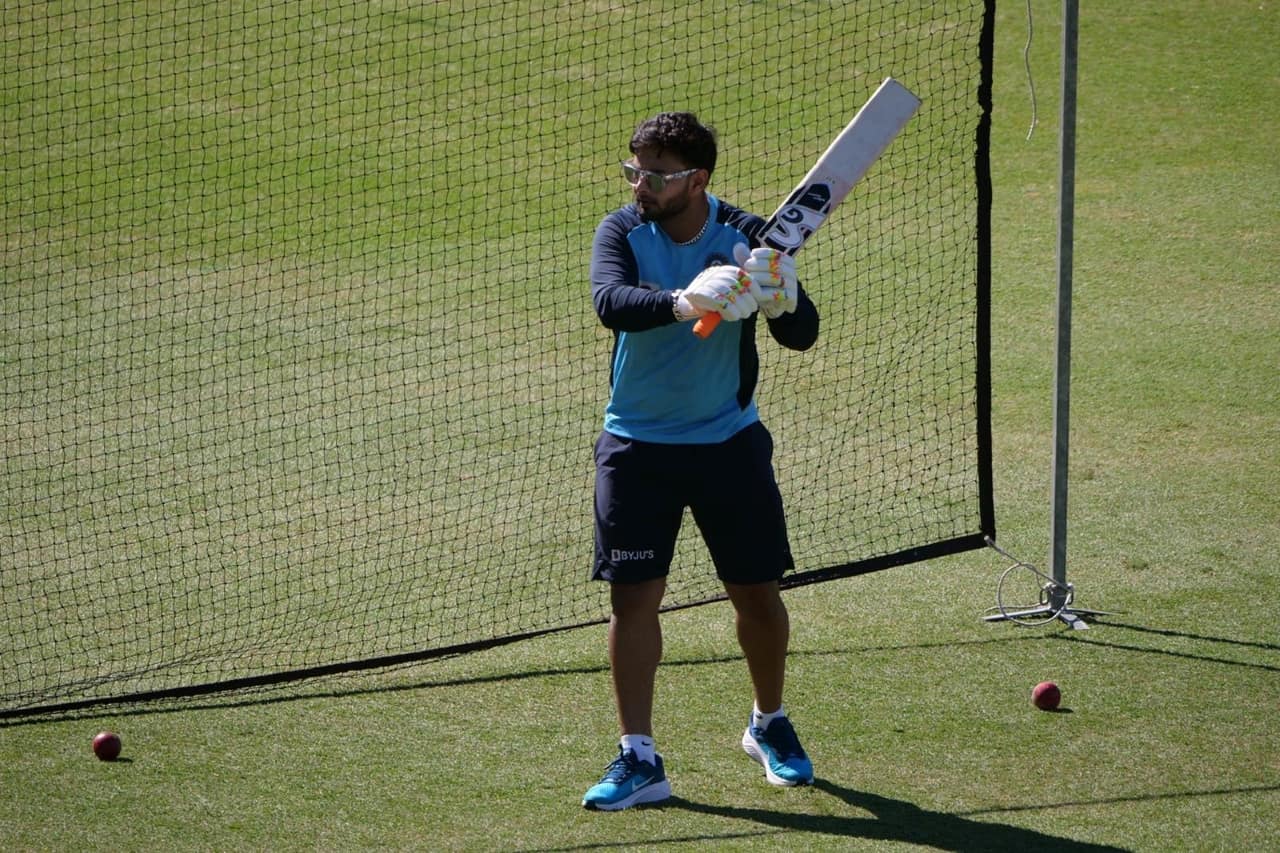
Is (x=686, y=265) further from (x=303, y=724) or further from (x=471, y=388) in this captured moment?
A: (x=471, y=388)

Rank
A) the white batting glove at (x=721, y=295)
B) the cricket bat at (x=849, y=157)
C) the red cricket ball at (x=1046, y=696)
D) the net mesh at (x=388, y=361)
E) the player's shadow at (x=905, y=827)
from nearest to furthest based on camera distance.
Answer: the white batting glove at (x=721, y=295) → the player's shadow at (x=905, y=827) → the cricket bat at (x=849, y=157) → the red cricket ball at (x=1046, y=696) → the net mesh at (x=388, y=361)

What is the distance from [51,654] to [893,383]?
17.1 feet

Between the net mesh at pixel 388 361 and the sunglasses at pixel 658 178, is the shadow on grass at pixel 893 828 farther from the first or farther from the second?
the sunglasses at pixel 658 178

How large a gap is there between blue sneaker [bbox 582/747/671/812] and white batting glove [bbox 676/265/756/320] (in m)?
1.46

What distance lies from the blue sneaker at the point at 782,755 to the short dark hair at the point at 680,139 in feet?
6.08

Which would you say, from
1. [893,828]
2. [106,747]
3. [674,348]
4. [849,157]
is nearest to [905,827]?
[893,828]

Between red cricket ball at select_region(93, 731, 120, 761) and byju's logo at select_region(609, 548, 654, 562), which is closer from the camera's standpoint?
byju's logo at select_region(609, 548, 654, 562)

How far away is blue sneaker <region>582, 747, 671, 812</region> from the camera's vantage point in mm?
4828

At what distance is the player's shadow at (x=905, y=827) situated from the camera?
463 cm

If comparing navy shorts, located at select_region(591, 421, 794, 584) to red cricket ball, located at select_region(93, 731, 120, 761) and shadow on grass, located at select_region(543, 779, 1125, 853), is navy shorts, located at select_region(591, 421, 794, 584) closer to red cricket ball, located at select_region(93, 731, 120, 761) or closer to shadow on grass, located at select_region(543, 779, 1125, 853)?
shadow on grass, located at select_region(543, 779, 1125, 853)

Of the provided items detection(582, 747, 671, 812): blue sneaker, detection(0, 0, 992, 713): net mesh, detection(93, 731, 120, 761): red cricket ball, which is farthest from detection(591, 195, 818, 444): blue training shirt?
detection(93, 731, 120, 761): red cricket ball

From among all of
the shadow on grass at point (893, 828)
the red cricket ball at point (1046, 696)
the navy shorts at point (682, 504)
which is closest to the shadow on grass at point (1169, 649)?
the red cricket ball at point (1046, 696)

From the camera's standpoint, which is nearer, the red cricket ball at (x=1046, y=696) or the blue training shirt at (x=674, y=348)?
the blue training shirt at (x=674, y=348)

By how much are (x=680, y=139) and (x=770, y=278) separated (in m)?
0.52
